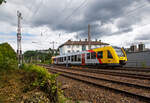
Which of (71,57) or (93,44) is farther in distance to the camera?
(93,44)

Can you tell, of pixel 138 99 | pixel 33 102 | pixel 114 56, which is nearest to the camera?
pixel 33 102

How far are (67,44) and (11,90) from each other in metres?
54.4

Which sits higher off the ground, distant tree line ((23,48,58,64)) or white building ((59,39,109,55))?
white building ((59,39,109,55))

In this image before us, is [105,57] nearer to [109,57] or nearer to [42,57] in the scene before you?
[109,57]

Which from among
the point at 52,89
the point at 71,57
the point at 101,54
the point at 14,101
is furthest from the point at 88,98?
the point at 71,57

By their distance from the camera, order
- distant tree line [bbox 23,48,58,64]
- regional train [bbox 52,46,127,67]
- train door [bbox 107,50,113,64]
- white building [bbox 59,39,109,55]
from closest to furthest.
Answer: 1. regional train [bbox 52,46,127,67]
2. train door [bbox 107,50,113,64]
3. distant tree line [bbox 23,48,58,64]
4. white building [bbox 59,39,109,55]

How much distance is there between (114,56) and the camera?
13.7 meters

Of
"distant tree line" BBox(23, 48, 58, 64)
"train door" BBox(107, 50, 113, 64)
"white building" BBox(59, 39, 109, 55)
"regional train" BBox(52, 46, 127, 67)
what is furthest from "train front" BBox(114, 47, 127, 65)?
"white building" BBox(59, 39, 109, 55)

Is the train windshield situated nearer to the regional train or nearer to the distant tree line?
the regional train

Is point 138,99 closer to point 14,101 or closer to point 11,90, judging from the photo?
point 14,101

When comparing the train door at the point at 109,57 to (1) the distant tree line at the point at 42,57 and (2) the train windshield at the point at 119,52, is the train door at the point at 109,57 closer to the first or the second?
(2) the train windshield at the point at 119,52

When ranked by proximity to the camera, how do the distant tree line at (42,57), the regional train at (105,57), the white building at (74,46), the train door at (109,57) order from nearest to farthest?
the regional train at (105,57)
the train door at (109,57)
the distant tree line at (42,57)
the white building at (74,46)

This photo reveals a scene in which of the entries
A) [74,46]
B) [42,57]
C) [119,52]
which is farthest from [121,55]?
[42,57]

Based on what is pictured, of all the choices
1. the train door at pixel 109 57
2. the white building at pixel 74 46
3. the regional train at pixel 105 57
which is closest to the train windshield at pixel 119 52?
the regional train at pixel 105 57
